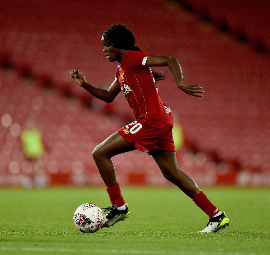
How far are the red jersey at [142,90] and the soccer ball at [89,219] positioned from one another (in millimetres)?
893

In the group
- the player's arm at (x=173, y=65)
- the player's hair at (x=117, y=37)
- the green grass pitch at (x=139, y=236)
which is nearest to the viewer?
the green grass pitch at (x=139, y=236)

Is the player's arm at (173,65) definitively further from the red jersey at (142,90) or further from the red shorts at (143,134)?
the red shorts at (143,134)

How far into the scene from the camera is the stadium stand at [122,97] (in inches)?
580

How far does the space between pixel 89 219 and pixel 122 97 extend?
38.4 ft

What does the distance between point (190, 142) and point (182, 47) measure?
339 cm

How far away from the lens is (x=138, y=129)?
4.18 metres

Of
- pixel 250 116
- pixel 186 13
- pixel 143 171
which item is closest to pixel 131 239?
pixel 143 171

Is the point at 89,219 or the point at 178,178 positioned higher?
the point at 178,178

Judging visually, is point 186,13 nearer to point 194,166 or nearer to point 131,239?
point 194,166

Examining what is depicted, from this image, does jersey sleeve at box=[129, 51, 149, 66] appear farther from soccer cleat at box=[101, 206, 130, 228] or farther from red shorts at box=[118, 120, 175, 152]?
soccer cleat at box=[101, 206, 130, 228]

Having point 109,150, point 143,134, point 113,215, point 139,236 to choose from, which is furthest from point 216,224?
point 109,150

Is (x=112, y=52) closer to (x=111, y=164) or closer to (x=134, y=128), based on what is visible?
(x=134, y=128)

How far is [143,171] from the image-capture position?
49.6ft

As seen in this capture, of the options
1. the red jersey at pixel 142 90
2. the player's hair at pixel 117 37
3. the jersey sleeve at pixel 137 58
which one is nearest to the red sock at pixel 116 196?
the red jersey at pixel 142 90
